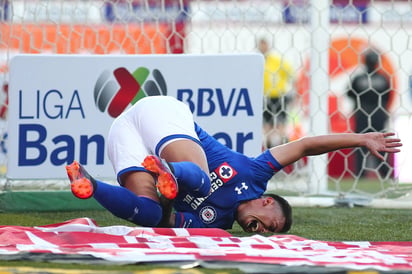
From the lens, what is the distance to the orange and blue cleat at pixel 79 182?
3.47m

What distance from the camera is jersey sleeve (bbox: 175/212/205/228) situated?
13.4 feet

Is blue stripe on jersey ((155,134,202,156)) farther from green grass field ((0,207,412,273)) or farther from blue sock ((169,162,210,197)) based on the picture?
green grass field ((0,207,412,273))

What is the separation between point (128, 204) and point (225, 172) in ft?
1.72

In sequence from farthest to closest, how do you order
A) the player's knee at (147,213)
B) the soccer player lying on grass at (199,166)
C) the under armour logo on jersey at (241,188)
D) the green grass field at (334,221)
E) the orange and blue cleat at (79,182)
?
the green grass field at (334,221) → the under armour logo on jersey at (241,188) → the soccer player lying on grass at (199,166) → the player's knee at (147,213) → the orange and blue cleat at (79,182)

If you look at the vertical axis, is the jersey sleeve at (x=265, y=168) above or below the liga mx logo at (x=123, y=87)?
below

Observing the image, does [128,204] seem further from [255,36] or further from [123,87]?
[255,36]

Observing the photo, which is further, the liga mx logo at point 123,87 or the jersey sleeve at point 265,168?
the liga mx logo at point 123,87

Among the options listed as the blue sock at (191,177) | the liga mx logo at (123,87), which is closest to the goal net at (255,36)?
the liga mx logo at (123,87)

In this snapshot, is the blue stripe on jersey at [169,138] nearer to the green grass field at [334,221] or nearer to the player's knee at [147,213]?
the player's knee at [147,213]

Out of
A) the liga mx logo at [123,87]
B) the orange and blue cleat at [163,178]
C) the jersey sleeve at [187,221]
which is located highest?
the liga mx logo at [123,87]

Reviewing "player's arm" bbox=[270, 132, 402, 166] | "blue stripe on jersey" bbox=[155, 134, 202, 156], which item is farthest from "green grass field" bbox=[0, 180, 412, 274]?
"blue stripe on jersey" bbox=[155, 134, 202, 156]

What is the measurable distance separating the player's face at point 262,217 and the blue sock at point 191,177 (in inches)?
11.5

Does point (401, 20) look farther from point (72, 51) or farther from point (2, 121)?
point (2, 121)

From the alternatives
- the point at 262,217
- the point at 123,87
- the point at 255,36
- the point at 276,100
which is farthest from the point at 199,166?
the point at 276,100
